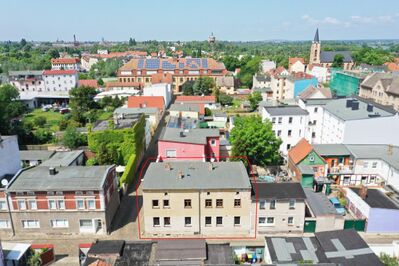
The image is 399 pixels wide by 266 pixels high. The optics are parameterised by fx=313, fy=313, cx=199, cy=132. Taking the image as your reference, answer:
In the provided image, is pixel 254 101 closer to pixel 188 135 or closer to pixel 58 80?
pixel 188 135

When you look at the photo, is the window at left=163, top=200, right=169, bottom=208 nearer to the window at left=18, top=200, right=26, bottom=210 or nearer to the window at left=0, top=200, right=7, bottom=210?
the window at left=18, top=200, right=26, bottom=210

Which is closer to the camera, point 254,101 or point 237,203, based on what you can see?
point 237,203

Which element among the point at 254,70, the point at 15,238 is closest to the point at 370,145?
the point at 15,238

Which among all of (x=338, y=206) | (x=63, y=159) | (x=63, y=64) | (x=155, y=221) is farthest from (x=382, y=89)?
(x=63, y=64)

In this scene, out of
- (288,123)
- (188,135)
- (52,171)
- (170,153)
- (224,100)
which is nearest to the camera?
(52,171)

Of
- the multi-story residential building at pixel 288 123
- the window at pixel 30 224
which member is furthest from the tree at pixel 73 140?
the multi-story residential building at pixel 288 123

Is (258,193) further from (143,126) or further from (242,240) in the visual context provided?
(143,126)

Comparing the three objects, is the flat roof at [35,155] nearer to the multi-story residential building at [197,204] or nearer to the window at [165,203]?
the multi-story residential building at [197,204]
